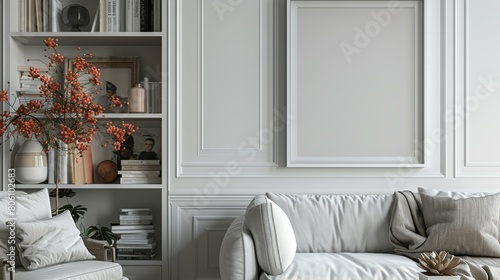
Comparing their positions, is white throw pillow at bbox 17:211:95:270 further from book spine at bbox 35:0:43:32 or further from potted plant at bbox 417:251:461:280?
potted plant at bbox 417:251:461:280

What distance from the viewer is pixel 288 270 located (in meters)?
3.22

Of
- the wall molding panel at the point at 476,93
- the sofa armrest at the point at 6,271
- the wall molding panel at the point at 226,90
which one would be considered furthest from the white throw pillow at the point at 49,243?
the wall molding panel at the point at 476,93

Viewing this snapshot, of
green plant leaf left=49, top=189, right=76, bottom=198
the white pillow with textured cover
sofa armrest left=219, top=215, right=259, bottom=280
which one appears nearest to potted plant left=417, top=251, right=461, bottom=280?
the white pillow with textured cover

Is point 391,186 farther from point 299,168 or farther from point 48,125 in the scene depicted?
point 48,125

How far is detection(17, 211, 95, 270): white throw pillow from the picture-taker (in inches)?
126

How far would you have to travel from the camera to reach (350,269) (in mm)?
3250

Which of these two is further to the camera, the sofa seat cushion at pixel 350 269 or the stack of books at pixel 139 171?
the stack of books at pixel 139 171

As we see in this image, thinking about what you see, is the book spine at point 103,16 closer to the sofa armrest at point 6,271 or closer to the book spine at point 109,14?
the book spine at point 109,14

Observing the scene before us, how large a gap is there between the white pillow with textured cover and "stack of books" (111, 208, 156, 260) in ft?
3.69

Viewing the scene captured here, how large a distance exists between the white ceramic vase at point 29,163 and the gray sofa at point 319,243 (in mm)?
1397

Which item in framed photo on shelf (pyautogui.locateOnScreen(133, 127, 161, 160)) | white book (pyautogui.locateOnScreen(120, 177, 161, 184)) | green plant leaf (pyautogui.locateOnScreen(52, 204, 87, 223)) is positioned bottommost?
green plant leaf (pyautogui.locateOnScreen(52, 204, 87, 223))

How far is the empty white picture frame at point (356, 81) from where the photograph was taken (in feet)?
13.6

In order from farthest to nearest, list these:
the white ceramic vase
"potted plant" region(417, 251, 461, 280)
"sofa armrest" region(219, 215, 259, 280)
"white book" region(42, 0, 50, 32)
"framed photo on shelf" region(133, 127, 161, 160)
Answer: "framed photo on shelf" region(133, 127, 161, 160)
"white book" region(42, 0, 50, 32)
the white ceramic vase
"sofa armrest" region(219, 215, 259, 280)
"potted plant" region(417, 251, 461, 280)

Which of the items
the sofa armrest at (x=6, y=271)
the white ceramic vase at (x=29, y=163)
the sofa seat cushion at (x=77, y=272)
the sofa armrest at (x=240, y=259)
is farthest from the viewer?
the white ceramic vase at (x=29, y=163)
